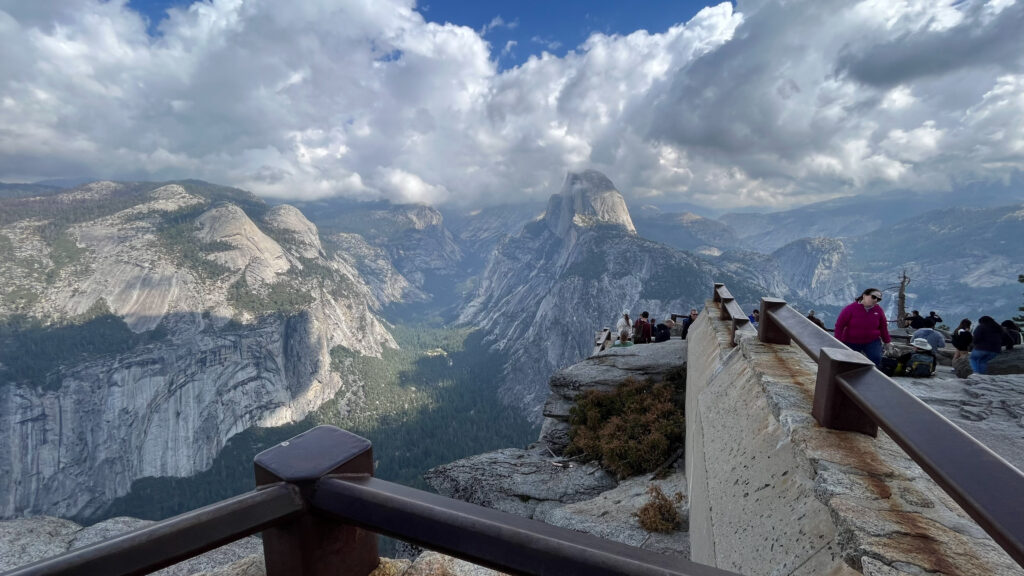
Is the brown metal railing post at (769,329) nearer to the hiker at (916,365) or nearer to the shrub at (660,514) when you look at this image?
the shrub at (660,514)

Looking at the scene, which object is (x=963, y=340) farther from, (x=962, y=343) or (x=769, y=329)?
(x=769, y=329)

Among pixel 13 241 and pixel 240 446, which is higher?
pixel 13 241

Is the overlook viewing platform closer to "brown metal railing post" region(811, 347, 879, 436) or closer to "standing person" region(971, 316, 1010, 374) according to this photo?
"brown metal railing post" region(811, 347, 879, 436)

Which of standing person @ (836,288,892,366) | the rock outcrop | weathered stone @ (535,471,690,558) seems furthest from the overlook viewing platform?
standing person @ (836,288,892,366)

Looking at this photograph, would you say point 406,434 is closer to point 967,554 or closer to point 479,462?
point 479,462

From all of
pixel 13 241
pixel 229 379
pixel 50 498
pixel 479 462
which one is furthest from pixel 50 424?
pixel 479 462

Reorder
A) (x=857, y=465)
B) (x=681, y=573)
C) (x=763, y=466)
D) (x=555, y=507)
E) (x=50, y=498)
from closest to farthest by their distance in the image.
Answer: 1. (x=681, y=573)
2. (x=857, y=465)
3. (x=763, y=466)
4. (x=555, y=507)
5. (x=50, y=498)
